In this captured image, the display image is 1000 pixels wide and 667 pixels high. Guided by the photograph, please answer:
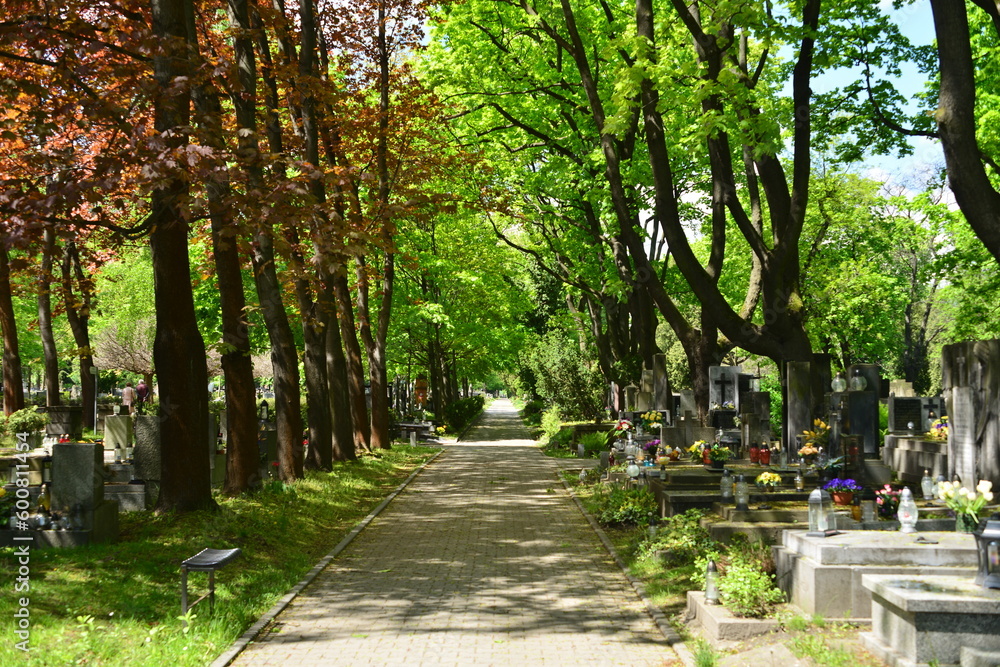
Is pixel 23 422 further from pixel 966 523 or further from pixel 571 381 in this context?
pixel 966 523

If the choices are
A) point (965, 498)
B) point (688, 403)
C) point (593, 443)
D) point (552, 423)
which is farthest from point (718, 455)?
point (552, 423)

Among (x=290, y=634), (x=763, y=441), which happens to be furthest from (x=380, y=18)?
(x=290, y=634)

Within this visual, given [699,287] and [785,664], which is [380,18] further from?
[785,664]

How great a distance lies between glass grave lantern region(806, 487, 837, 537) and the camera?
27.9 ft

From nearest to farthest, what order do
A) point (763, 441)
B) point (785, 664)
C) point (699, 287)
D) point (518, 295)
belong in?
point (785, 664), point (699, 287), point (763, 441), point (518, 295)

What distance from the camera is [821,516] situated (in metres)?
8.53

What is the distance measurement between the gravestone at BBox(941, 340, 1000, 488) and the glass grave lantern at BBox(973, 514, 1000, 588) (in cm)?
496

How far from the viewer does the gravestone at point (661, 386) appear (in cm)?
2336

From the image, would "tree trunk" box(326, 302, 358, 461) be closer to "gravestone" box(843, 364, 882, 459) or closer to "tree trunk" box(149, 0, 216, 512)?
"tree trunk" box(149, 0, 216, 512)

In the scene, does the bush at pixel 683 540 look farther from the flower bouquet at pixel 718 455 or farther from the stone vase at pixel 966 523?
the flower bouquet at pixel 718 455

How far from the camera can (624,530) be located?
14625 mm

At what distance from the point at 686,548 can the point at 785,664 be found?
4360mm

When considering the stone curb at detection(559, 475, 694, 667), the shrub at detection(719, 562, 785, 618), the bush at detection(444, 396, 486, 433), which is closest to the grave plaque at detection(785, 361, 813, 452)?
the stone curb at detection(559, 475, 694, 667)

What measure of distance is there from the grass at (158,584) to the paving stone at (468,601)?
43 cm
